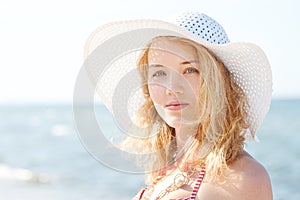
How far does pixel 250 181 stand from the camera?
7.44 feet

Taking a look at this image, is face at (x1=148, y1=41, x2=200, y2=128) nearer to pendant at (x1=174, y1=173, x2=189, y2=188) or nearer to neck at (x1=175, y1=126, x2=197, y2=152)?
neck at (x1=175, y1=126, x2=197, y2=152)

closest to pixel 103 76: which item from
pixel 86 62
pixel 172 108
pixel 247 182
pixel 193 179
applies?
pixel 86 62

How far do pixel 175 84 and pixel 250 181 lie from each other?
0.52 metres

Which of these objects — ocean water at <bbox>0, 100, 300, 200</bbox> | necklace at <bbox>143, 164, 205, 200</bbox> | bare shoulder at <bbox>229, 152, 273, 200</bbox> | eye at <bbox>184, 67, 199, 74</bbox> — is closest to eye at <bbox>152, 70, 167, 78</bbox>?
eye at <bbox>184, 67, 199, 74</bbox>

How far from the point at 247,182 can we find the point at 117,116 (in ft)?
3.57

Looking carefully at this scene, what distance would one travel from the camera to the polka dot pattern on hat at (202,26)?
2500mm

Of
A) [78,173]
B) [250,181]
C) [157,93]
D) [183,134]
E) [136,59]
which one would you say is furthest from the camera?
[78,173]

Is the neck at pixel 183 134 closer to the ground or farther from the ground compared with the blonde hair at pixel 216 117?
farther from the ground

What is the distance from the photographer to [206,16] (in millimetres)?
2574

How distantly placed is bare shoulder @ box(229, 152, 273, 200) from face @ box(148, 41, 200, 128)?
1.03ft

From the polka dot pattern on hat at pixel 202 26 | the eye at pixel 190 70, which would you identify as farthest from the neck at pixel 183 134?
the polka dot pattern on hat at pixel 202 26

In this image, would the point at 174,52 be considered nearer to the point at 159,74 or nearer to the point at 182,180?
the point at 159,74

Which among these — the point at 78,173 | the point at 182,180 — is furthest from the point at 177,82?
the point at 78,173

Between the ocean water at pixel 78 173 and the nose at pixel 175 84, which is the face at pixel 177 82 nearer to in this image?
the nose at pixel 175 84
